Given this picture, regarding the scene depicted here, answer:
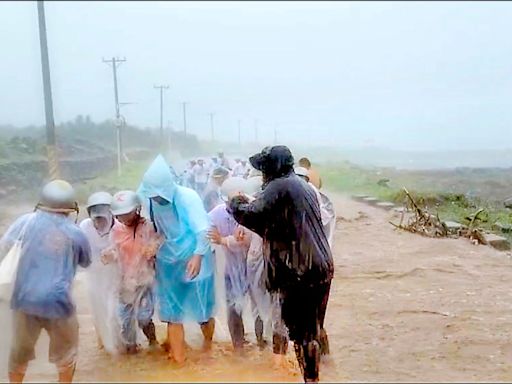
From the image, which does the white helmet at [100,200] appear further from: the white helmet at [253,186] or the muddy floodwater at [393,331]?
the white helmet at [253,186]

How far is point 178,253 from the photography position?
3943 mm

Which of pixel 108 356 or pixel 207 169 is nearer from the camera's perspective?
pixel 108 356

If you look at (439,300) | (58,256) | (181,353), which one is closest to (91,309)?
(181,353)

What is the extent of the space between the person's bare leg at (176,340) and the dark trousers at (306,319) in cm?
80

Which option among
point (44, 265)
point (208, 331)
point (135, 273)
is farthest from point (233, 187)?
point (44, 265)

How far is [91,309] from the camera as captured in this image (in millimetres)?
4328

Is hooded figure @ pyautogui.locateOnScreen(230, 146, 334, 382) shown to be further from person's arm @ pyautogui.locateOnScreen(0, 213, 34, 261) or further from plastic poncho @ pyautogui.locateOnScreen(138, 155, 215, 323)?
person's arm @ pyautogui.locateOnScreen(0, 213, 34, 261)

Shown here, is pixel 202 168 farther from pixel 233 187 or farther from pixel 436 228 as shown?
pixel 233 187

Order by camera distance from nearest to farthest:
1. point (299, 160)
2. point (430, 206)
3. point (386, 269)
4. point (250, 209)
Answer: point (250, 209) → point (299, 160) → point (386, 269) → point (430, 206)

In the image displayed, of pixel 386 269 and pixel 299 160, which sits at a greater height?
pixel 299 160

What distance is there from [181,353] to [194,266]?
1.66 ft

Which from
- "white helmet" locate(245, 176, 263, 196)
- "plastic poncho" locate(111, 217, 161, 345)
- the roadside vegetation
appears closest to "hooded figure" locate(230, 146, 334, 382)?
"white helmet" locate(245, 176, 263, 196)

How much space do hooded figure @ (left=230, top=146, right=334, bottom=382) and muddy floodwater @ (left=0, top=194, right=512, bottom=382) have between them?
10.1 inches

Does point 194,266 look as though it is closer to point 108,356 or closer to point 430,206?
point 108,356
